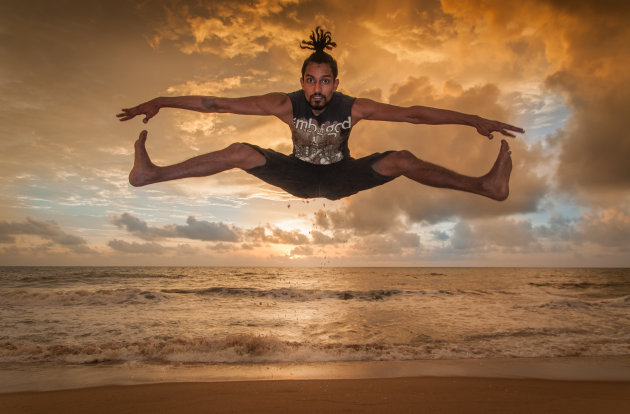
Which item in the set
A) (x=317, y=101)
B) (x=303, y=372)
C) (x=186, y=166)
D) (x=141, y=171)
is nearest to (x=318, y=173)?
(x=317, y=101)

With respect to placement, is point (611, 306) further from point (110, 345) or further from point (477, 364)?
point (110, 345)

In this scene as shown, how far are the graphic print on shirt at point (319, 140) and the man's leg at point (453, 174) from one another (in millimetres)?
496

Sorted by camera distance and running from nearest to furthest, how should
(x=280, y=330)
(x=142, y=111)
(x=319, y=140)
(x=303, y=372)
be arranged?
(x=142, y=111), (x=319, y=140), (x=303, y=372), (x=280, y=330)

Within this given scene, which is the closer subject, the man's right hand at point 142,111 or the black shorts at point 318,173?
the man's right hand at point 142,111

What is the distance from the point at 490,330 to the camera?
1134 centimetres

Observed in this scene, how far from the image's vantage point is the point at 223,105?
4230 millimetres

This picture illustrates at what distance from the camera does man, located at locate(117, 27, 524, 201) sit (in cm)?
416

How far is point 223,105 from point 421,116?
6.94ft

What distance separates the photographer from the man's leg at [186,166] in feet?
13.7

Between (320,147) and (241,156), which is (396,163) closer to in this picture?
(320,147)

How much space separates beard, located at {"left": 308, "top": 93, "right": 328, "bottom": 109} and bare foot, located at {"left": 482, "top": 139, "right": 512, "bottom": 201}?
6.15ft

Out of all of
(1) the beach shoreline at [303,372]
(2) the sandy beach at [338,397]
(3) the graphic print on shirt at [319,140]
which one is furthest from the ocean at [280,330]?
(3) the graphic print on shirt at [319,140]

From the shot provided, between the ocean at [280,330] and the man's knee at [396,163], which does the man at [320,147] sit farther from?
the ocean at [280,330]

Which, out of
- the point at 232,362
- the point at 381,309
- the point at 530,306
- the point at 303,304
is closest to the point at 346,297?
the point at 303,304
